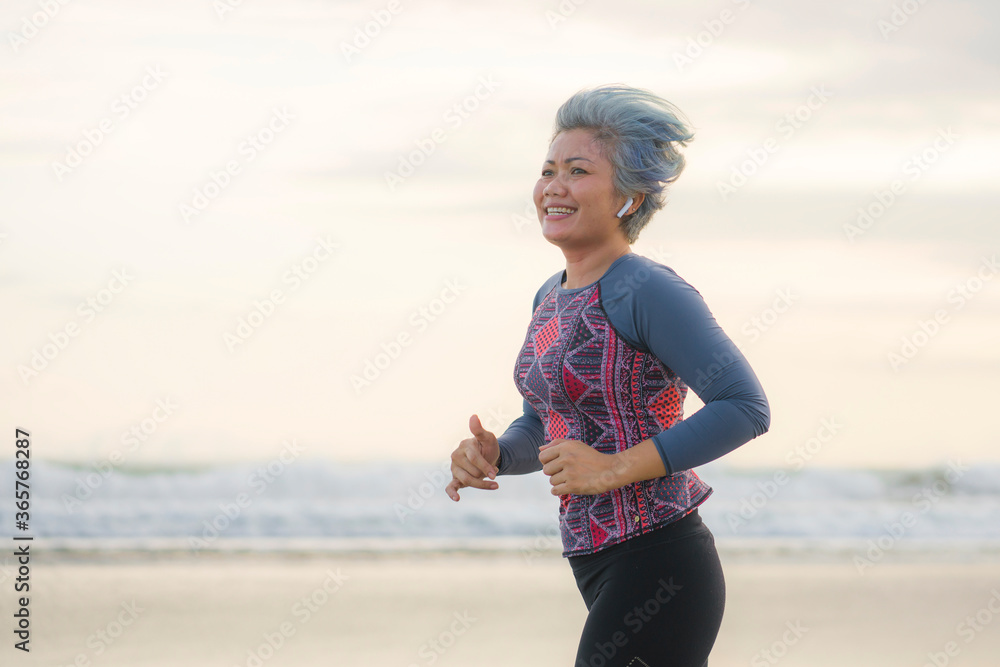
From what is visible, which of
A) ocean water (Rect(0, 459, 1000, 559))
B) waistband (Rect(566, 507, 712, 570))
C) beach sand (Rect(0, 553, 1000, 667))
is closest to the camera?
waistband (Rect(566, 507, 712, 570))

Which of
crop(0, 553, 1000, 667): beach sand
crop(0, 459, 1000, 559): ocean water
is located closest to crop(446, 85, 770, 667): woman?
crop(0, 553, 1000, 667): beach sand

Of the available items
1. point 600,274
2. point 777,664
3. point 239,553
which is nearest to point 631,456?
point 600,274

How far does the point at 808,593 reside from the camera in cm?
612

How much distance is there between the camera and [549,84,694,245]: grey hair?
6.88 ft

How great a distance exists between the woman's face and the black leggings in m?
0.61

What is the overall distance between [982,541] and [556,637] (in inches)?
216

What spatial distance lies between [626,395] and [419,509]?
6.90m

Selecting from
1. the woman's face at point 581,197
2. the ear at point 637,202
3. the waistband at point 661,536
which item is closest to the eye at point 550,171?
the woman's face at point 581,197

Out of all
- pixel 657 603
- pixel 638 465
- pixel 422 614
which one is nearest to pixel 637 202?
pixel 638 465

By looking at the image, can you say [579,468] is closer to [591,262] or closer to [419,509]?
[591,262]

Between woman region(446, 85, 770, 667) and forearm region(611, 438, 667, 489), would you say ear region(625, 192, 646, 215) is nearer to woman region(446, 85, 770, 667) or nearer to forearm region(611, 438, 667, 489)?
woman region(446, 85, 770, 667)

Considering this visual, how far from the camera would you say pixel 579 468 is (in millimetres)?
1903

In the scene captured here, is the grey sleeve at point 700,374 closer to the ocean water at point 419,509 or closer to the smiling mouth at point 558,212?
the smiling mouth at point 558,212

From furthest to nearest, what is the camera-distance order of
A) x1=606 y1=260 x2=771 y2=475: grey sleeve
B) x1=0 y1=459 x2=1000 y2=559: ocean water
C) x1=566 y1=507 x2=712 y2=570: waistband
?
x1=0 y1=459 x2=1000 y2=559: ocean water, x1=566 y1=507 x2=712 y2=570: waistband, x1=606 y1=260 x2=771 y2=475: grey sleeve
